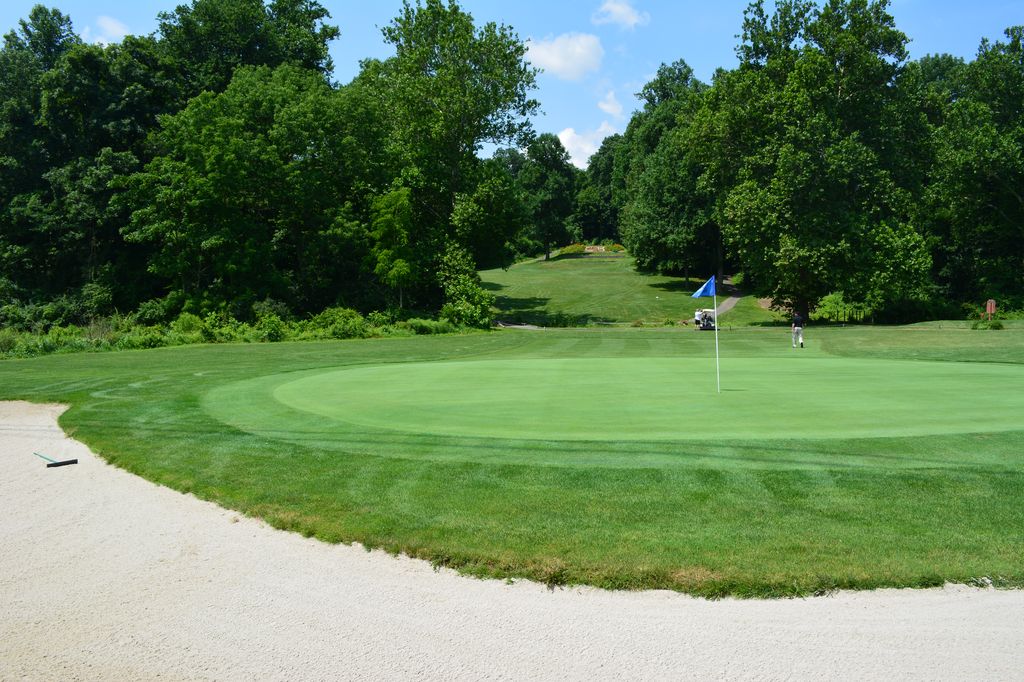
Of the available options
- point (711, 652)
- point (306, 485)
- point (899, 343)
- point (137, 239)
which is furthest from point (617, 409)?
point (137, 239)

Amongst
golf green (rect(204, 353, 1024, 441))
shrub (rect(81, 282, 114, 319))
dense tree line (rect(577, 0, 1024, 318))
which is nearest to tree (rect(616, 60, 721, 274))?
dense tree line (rect(577, 0, 1024, 318))

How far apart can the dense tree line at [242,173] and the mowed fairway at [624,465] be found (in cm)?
2900

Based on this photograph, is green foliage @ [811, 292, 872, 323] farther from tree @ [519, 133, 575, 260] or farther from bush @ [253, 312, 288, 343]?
tree @ [519, 133, 575, 260]

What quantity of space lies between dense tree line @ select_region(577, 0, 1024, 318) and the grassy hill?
930 cm

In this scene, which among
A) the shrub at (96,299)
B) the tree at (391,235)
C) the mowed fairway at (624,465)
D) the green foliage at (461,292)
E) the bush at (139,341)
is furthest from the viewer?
the green foliage at (461,292)

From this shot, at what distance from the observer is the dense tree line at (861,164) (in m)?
45.8

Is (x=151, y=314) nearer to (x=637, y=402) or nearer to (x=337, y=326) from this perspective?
(x=337, y=326)

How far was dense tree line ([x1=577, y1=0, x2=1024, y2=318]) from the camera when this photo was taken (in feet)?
150

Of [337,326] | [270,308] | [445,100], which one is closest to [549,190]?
[445,100]

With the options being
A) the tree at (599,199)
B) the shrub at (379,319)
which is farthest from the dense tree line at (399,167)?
the tree at (599,199)

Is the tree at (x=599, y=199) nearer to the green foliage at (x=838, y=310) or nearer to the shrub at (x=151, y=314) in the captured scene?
the green foliage at (x=838, y=310)

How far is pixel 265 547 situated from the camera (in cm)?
634

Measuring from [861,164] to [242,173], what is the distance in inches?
1553

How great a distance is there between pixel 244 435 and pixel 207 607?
5.76 m
